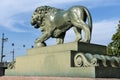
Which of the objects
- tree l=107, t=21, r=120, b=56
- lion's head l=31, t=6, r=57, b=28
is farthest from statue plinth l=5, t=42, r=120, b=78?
tree l=107, t=21, r=120, b=56

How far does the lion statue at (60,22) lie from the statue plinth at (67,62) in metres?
0.41

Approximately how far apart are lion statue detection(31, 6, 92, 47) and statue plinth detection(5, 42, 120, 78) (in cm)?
41

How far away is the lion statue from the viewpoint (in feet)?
28.1

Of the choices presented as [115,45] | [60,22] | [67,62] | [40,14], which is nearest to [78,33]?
[60,22]

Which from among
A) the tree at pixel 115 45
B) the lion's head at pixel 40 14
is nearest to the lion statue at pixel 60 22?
the lion's head at pixel 40 14

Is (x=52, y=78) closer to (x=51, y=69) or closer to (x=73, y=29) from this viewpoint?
(x=51, y=69)

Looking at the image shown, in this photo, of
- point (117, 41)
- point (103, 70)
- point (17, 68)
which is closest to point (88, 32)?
point (103, 70)

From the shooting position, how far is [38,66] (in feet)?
29.9

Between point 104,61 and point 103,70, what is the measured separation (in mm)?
445

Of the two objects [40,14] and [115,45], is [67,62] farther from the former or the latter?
[115,45]

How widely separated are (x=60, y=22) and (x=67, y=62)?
5.34ft

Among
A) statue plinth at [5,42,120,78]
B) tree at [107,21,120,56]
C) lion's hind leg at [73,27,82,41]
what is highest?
tree at [107,21,120,56]

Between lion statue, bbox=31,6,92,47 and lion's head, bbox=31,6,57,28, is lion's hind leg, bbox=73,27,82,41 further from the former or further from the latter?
lion's head, bbox=31,6,57,28

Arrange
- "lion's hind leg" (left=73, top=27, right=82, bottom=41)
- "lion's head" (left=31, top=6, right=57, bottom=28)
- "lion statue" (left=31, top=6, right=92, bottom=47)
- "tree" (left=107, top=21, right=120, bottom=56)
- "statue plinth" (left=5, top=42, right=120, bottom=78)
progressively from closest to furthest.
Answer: "statue plinth" (left=5, top=42, right=120, bottom=78) < "lion statue" (left=31, top=6, right=92, bottom=47) < "lion's hind leg" (left=73, top=27, right=82, bottom=41) < "lion's head" (left=31, top=6, right=57, bottom=28) < "tree" (left=107, top=21, right=120, bottom=56)
